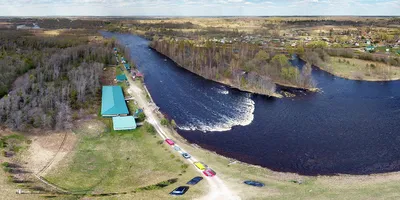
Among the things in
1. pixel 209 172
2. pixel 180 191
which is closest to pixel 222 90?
pixel 209 172

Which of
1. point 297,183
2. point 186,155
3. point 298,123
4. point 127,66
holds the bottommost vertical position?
point 297,183

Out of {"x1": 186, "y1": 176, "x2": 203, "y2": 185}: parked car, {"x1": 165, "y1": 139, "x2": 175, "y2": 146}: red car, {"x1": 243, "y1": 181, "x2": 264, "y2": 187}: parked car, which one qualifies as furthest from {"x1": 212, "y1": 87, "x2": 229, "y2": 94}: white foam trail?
{"x1": 243, "y1": 181, "x2": 264, "y2": 187}: parked car

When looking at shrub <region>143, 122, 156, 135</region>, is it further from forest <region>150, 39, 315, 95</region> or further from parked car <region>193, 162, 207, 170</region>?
forest <region>150, 39, 315, 95</region>

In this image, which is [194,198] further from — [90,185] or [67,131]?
[67,131]

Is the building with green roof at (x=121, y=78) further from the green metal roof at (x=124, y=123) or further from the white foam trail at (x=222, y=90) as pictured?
the green metal roof at (x=124, y=123)

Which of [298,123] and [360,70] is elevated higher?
[360,70]

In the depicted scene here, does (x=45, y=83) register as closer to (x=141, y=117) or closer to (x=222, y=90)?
(x=141, y=117)

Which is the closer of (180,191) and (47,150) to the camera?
(180,191)
